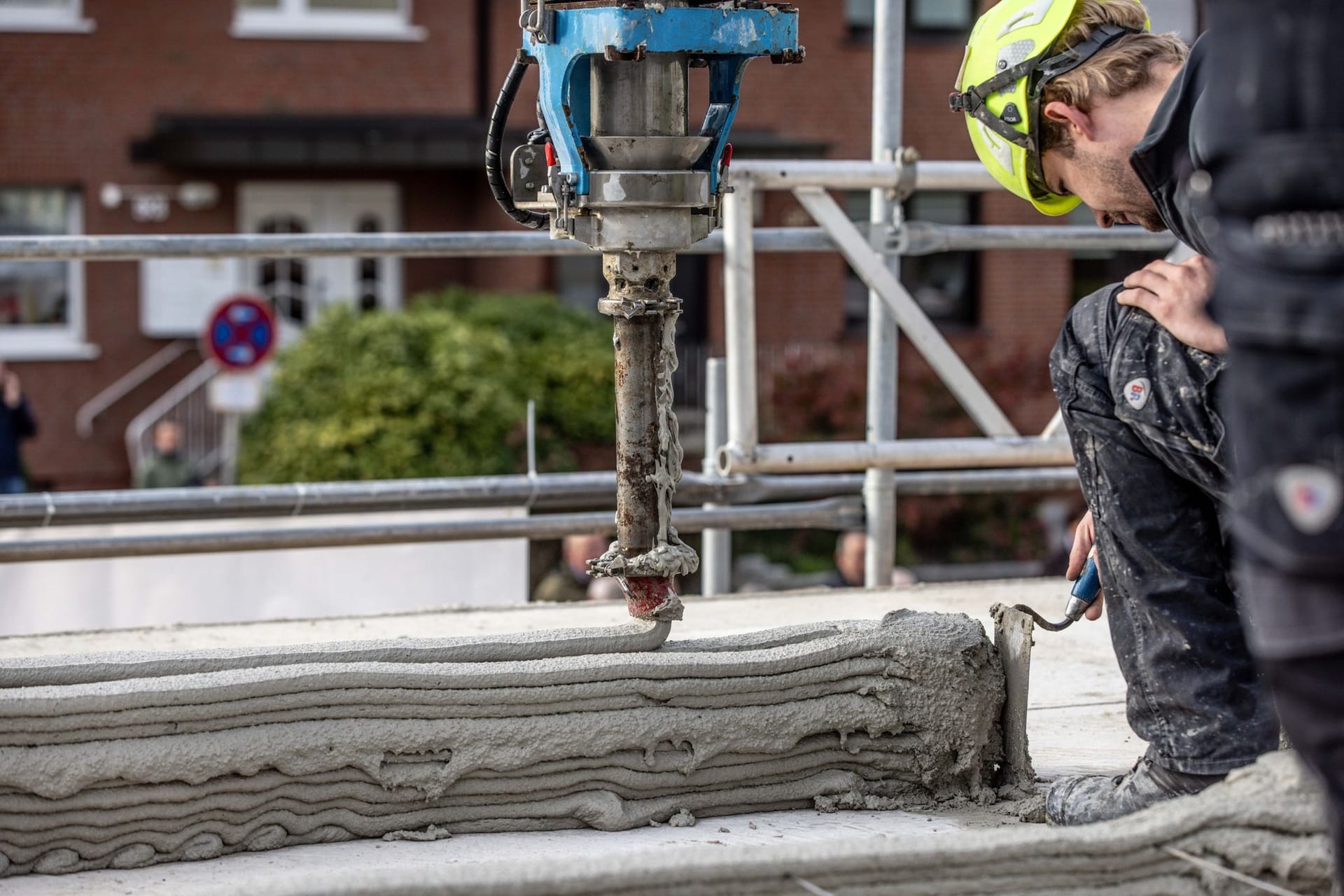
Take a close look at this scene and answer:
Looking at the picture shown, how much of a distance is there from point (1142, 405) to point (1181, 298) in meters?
0.19

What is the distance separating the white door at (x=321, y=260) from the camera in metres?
16.5

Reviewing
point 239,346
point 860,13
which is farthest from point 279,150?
point 860,13

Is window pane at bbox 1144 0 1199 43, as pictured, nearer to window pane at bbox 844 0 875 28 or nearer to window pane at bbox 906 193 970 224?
window pane at bbox 906 193 970 224

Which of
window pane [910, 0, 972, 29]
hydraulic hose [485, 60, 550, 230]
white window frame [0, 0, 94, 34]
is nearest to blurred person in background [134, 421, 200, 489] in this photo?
white window frame [0, 0, 94, 34]

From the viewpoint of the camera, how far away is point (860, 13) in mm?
17141

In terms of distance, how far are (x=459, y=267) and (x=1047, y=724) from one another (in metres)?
14.6

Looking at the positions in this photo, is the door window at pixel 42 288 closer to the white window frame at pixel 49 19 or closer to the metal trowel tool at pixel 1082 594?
the white window frame at pixel 49 19

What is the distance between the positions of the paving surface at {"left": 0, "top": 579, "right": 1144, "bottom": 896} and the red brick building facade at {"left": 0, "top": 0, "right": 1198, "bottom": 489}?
1197cm

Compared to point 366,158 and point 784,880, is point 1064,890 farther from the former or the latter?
point 366,158

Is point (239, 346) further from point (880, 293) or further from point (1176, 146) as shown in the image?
point (1176, 146)

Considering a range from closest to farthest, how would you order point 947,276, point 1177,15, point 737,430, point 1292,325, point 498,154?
point 1292,325, point 498,154, point 737,430, point 1177,15, point 947,276

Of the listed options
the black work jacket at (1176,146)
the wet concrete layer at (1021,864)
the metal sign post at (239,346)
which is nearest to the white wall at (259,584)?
the black work jacket at (1176,146)

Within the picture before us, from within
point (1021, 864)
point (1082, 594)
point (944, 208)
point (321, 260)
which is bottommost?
point (1021, 864)

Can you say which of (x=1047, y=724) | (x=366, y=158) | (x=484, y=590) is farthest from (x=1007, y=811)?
(x=366, y=158)
